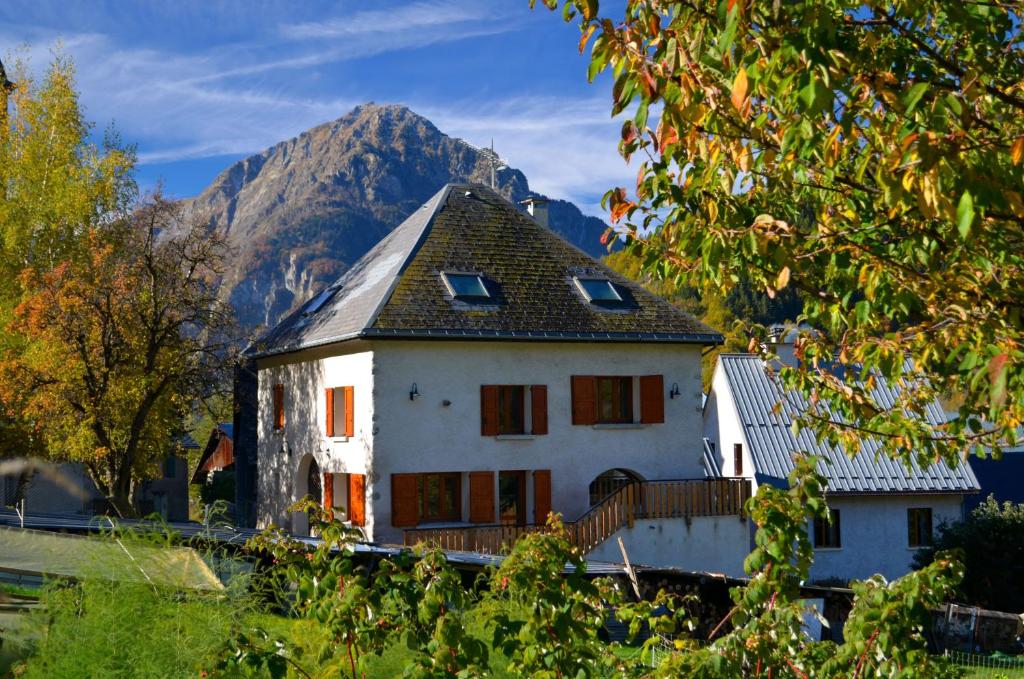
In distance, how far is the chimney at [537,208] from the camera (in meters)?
31.0

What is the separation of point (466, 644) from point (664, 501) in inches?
818

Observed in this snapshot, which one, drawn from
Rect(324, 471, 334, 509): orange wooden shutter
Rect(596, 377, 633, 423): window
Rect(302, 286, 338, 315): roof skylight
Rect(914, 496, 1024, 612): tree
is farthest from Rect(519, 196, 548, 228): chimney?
Rect(914, 496, 1024, 612): tree

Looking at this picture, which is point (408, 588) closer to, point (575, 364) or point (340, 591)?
point (340, 591)

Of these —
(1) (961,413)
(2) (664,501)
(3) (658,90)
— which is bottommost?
(2) (664,501)

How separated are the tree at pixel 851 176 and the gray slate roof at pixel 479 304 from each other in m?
17.8

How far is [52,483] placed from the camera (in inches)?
1457

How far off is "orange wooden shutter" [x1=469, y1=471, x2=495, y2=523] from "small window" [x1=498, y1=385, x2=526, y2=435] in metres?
1.24

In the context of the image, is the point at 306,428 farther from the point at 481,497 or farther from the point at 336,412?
the point at 481,497

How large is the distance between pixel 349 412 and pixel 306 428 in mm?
3276

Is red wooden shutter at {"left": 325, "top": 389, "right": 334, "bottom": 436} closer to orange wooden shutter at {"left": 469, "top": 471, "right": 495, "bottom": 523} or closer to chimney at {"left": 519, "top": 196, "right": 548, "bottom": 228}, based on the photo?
orange wooden shutter at {"left": 469, "top": 471, "right": 495, "bottom": 523}

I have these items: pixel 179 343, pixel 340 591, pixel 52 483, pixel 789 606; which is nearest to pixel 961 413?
pixel 789 606

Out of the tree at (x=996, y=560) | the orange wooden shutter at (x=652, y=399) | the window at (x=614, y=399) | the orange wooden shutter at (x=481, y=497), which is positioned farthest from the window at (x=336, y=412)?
the tree at (x=996, y=560)

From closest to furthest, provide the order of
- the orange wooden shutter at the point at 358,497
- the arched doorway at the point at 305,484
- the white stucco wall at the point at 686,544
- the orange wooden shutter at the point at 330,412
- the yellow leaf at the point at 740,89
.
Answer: the yellow leaf at the point at 740,89 < the white stucco wall at the point at 686,544 < the orange wooden shutter at the point at 358,497 < the orange wooden shutter at the point at 330,412 < the arched doorway at the point at 305,484

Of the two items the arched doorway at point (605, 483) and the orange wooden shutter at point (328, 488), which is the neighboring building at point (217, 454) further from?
the arched doorway at point (605, 483)
